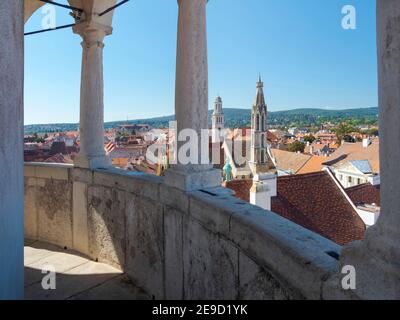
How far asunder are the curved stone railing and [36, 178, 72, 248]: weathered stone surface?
16 millimetres

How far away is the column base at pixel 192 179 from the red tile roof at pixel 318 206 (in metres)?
18.8

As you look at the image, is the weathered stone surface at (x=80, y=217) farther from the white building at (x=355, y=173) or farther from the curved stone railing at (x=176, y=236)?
the white building at (x=355, y=173)

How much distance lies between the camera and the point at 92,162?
16.9 ft

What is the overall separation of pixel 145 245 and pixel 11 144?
7.97 ft

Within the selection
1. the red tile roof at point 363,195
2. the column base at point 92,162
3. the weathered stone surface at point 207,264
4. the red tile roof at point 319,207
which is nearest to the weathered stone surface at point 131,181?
the column base at point 92,162

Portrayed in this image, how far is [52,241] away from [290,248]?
487 centimetres

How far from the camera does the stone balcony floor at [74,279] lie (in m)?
4.03

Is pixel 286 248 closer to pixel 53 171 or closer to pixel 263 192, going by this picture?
pixel 53 171

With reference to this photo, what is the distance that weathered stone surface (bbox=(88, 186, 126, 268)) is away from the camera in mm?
4512

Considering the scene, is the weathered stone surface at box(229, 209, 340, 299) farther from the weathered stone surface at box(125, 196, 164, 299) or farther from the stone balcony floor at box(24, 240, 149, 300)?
the stone balcony floor at box(24, 240, 149, 300)

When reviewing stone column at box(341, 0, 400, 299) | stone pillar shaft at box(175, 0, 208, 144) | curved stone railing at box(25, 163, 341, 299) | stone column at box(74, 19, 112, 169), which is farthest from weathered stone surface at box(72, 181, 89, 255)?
stone column at box(341, 0, 400, 299)

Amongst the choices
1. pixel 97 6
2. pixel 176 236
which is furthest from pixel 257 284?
pixel 97 6
